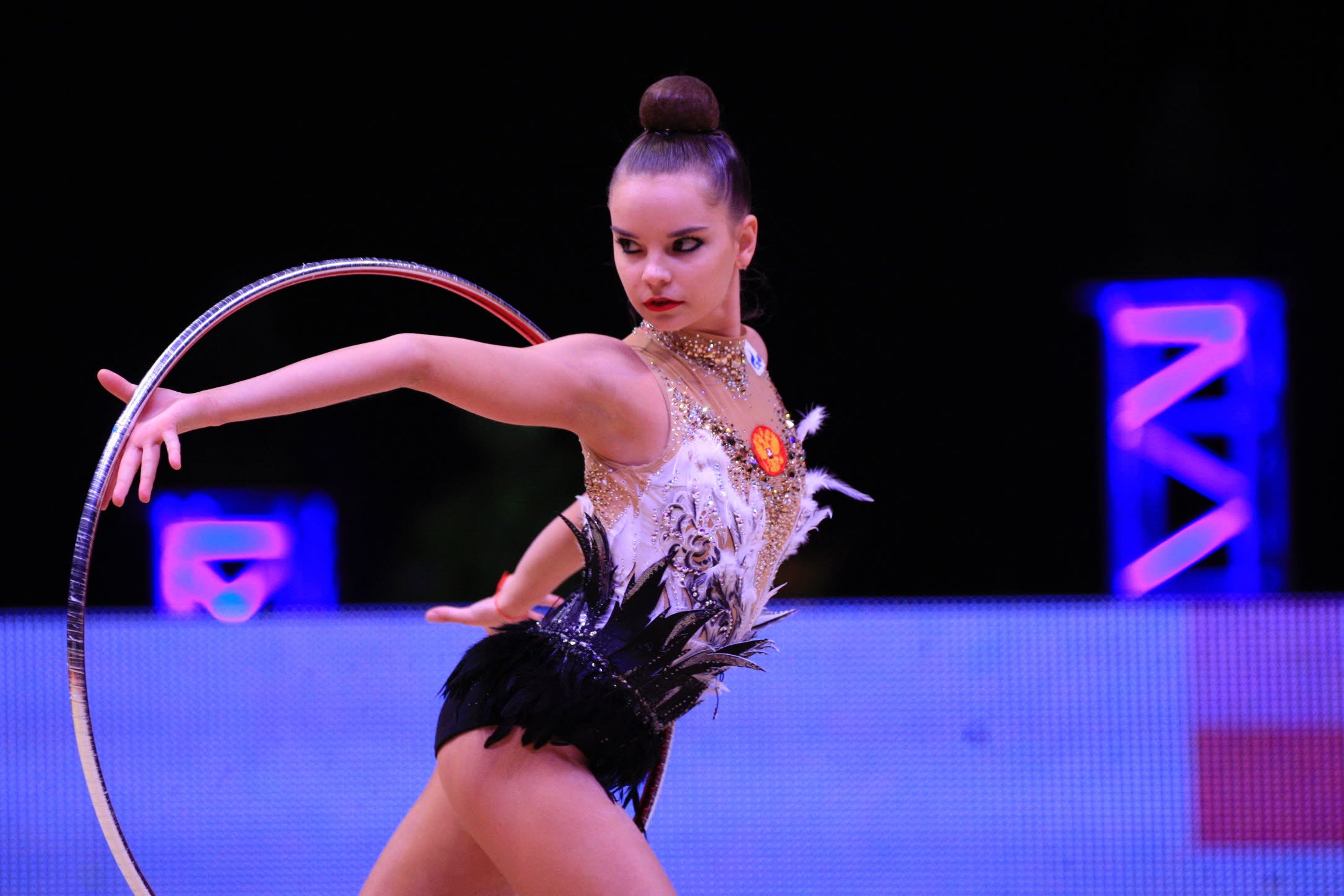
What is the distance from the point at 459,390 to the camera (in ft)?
4.26

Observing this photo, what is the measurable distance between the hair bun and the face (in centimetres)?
10

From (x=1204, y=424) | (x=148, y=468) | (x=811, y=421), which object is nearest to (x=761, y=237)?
(x=1204, y=424)

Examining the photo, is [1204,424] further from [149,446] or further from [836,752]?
[149,446]

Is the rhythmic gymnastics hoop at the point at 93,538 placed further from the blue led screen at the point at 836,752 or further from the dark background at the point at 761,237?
the dark background at the point at 761,237

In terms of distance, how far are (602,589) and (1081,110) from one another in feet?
12.2

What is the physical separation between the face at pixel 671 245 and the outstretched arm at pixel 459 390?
9cm

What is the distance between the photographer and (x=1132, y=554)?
4.51 m

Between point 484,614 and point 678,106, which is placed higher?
point 678,106

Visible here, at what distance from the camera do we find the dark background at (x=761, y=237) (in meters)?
4.32

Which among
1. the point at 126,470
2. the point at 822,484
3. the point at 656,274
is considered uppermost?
the point at 656,274

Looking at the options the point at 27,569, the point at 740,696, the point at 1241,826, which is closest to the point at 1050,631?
the point at 1241,826

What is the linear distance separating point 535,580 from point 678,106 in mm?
753

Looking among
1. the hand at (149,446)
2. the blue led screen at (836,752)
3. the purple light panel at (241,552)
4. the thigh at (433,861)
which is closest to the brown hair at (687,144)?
the hand at (149,446)

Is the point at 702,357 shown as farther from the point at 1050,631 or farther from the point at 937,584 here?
the point at 937,584
